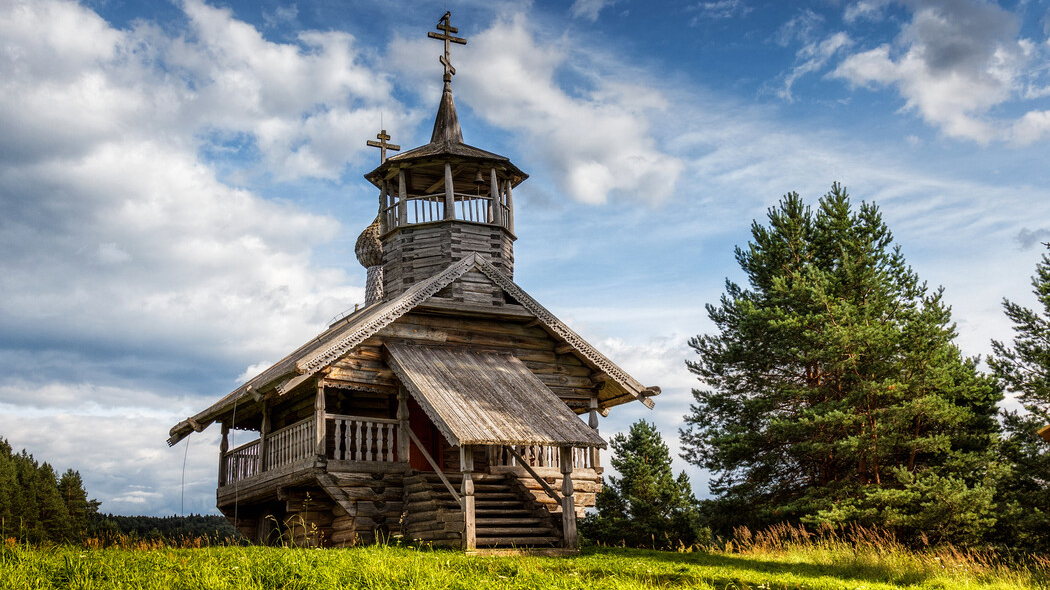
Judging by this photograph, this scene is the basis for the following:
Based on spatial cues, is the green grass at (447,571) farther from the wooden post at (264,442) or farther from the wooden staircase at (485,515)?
the wooden post at (264,442)

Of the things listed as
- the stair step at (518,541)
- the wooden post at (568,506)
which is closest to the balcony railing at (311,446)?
the stair step at (518,541)

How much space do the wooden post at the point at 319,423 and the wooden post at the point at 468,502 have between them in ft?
11.5

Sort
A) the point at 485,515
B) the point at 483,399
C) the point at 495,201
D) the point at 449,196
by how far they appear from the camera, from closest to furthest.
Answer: the point at 483,399 < the point at 485,515 < the point at 449,196 < the point at 495,201

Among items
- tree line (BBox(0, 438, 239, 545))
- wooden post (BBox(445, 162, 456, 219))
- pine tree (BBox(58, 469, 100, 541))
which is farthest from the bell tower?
pine tree (BBox(58, 469, 100, 541))

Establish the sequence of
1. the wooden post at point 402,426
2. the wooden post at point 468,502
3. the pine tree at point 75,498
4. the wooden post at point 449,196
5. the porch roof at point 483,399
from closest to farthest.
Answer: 1. the wooden post at point 468,502
2. the porch roof at point 483,399
3. the wooden post at point 402,426
4. the wooden post at point 449,196
5. the pine tree at point 75,498

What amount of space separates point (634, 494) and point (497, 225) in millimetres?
12032

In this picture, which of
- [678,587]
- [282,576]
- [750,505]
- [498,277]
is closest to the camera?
[282,576]

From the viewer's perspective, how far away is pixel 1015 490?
24.3m

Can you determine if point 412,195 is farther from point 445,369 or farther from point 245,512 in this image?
point 245,512

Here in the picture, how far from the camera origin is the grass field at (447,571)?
9781 millimetres

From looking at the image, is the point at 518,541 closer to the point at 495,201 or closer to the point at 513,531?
the point at 513,531

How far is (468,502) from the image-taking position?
52.1ft

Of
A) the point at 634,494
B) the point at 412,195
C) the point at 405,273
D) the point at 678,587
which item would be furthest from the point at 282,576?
the point at 634,494

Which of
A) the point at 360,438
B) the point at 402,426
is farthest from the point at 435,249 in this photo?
the point at 360,438
